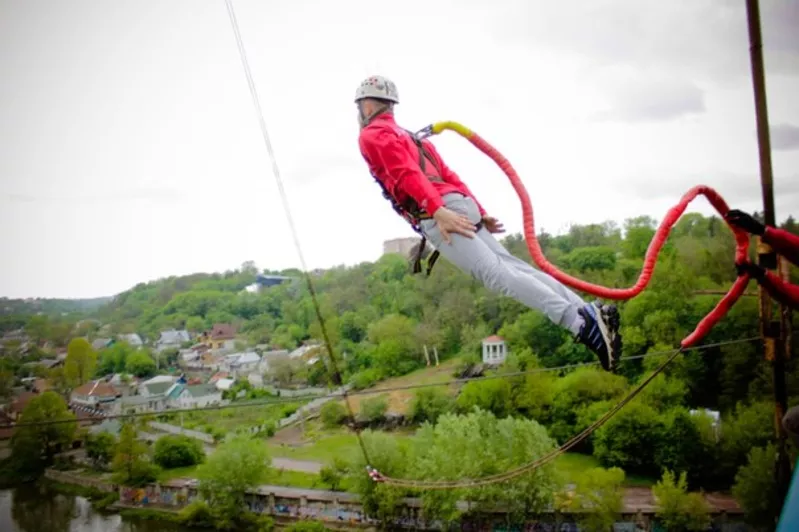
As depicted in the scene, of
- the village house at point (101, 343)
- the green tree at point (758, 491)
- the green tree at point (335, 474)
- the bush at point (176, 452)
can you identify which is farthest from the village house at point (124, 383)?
the green tree at point (758, 491)

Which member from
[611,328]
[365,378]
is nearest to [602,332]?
[611,328]

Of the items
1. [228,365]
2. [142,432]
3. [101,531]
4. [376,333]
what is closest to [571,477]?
[101,531]

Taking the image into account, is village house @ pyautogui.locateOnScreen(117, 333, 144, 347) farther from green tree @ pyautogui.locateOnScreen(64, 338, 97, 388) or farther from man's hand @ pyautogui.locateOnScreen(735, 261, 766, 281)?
man's hand @ pyautogui.locateOnScreen(735, 261, 766, 281)

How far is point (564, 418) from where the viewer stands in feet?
58.2

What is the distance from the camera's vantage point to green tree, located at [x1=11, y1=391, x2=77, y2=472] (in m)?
A: 18.5

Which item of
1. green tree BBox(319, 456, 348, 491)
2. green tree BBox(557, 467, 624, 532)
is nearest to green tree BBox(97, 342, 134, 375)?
green tree BBox(319, 456, 348, 491)

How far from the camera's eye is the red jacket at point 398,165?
2197 mm

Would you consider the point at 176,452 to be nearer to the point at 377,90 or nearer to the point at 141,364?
the point at 141,364

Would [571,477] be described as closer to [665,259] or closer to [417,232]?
[665,259]

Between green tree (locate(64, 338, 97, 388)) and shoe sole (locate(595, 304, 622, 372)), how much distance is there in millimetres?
25372

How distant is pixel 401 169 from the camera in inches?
87.2

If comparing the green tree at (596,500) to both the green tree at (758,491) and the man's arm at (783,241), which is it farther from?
the man's arm at (783,241)

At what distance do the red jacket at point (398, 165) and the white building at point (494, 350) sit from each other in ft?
69.3

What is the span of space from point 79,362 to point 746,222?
26.9 meters
